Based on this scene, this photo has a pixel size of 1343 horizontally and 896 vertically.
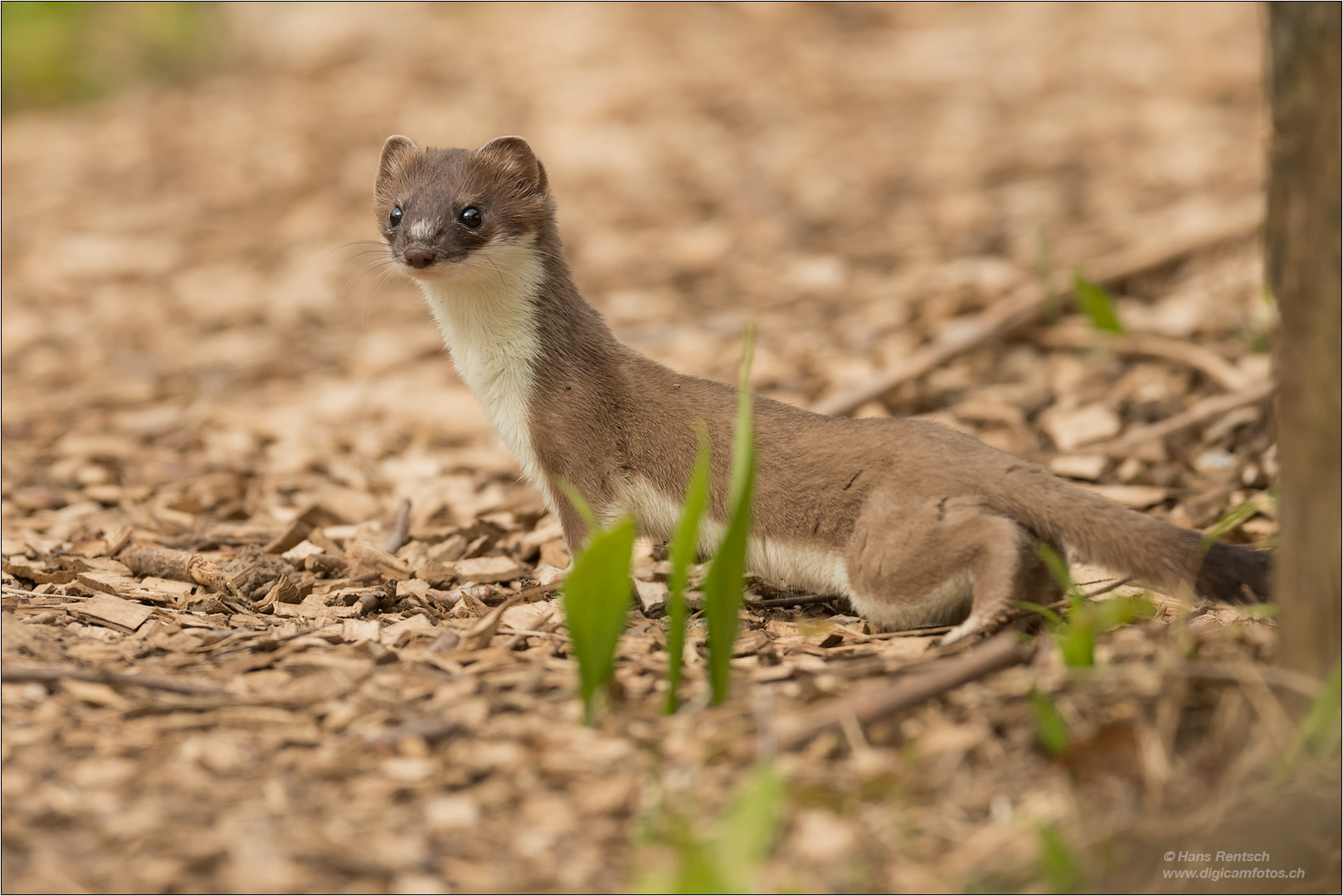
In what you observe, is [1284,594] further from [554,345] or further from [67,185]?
[67,185]

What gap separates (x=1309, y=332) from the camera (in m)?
3.05

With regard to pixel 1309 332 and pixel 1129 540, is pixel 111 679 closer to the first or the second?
pixel 1129 540

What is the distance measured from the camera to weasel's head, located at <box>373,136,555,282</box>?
487cm

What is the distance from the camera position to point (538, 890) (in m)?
2.93

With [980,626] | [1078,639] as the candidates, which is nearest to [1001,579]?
[980,626]

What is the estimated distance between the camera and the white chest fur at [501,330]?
16.3 ft

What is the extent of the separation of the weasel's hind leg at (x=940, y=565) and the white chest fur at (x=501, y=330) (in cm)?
142

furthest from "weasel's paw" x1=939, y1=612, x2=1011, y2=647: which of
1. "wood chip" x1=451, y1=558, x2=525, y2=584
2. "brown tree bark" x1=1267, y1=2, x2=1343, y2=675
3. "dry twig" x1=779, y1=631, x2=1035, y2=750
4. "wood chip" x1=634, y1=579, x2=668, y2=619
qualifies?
"wood chip" x1=451, y1=558, x2=525, y2=584

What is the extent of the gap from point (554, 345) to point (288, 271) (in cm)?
545

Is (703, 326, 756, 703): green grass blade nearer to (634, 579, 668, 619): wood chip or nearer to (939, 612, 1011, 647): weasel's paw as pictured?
(939, 612, 1011, 647): weasel's paw

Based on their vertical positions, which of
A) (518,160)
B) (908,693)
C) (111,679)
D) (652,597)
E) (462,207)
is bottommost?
(652,597)

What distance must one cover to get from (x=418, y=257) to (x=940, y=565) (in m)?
2.24

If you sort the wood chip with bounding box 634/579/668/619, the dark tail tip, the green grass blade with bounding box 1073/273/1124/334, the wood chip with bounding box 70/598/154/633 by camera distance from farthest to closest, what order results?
the green grass blade with bounding box 1073/273/1124/334
the wood chip with bounding box 634/579/668/619
the wood chip with bounding box 70/598/154/633
the dark tail tip

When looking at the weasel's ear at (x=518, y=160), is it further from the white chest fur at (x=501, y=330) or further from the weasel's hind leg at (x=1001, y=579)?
the weasel's hind leg at (x=1001, y=579)
